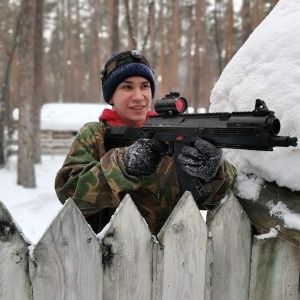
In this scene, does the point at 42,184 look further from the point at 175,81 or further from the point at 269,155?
the point at 175,81

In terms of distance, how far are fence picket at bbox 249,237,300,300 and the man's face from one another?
0.93 meters

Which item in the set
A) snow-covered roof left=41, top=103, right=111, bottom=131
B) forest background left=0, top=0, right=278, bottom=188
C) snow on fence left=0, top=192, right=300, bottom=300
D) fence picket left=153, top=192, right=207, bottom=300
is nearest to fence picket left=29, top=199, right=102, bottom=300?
snow on fence left=0, top=192, right=300, bottom=300

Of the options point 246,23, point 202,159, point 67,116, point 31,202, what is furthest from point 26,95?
point 202,159

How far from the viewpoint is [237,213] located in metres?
1.46

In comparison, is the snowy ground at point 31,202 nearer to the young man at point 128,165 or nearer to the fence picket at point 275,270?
the young man at point 128,165

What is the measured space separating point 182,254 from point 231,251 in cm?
22

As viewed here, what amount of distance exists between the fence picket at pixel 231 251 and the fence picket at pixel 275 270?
32 mm

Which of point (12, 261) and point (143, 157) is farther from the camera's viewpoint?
point (143, 157)

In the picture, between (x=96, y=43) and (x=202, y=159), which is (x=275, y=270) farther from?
(x=96, y=43)

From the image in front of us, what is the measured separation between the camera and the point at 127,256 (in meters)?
1.30

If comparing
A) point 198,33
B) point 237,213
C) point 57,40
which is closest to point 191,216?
point 237,213

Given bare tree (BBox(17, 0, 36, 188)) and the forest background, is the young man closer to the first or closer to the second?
the forest background

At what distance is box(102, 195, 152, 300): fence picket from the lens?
127 centimetres

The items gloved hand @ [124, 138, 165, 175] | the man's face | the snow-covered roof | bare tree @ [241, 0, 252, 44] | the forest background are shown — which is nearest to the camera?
gloved hand @ [124, 138, 165, 175]
